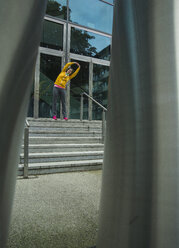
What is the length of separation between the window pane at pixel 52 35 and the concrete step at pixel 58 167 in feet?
20.0

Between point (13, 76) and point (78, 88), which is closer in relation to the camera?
point (13, 76)

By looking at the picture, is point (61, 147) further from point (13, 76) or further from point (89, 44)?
point (89, 44)

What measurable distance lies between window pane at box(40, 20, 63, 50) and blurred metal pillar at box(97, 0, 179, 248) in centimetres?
840

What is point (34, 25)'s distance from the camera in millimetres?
472

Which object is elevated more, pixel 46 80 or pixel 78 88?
pixel 46 80

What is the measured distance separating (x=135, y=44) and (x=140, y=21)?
62mm

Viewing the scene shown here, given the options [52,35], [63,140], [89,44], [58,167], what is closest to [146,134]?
[58,167]

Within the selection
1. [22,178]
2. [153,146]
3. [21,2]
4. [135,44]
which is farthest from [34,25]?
[22,178]

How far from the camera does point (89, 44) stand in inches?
359

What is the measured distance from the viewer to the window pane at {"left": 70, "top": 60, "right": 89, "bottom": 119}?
8695 mm

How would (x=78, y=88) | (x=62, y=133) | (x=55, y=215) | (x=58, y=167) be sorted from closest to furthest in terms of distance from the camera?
(x=55, y=215) < (x=58, y=167) < (x=62, y=133) < (x=78, y=88)

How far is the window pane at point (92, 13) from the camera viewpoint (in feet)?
28.6

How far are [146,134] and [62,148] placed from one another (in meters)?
3.97

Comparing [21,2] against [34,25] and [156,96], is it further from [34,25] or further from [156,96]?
[156,96]
